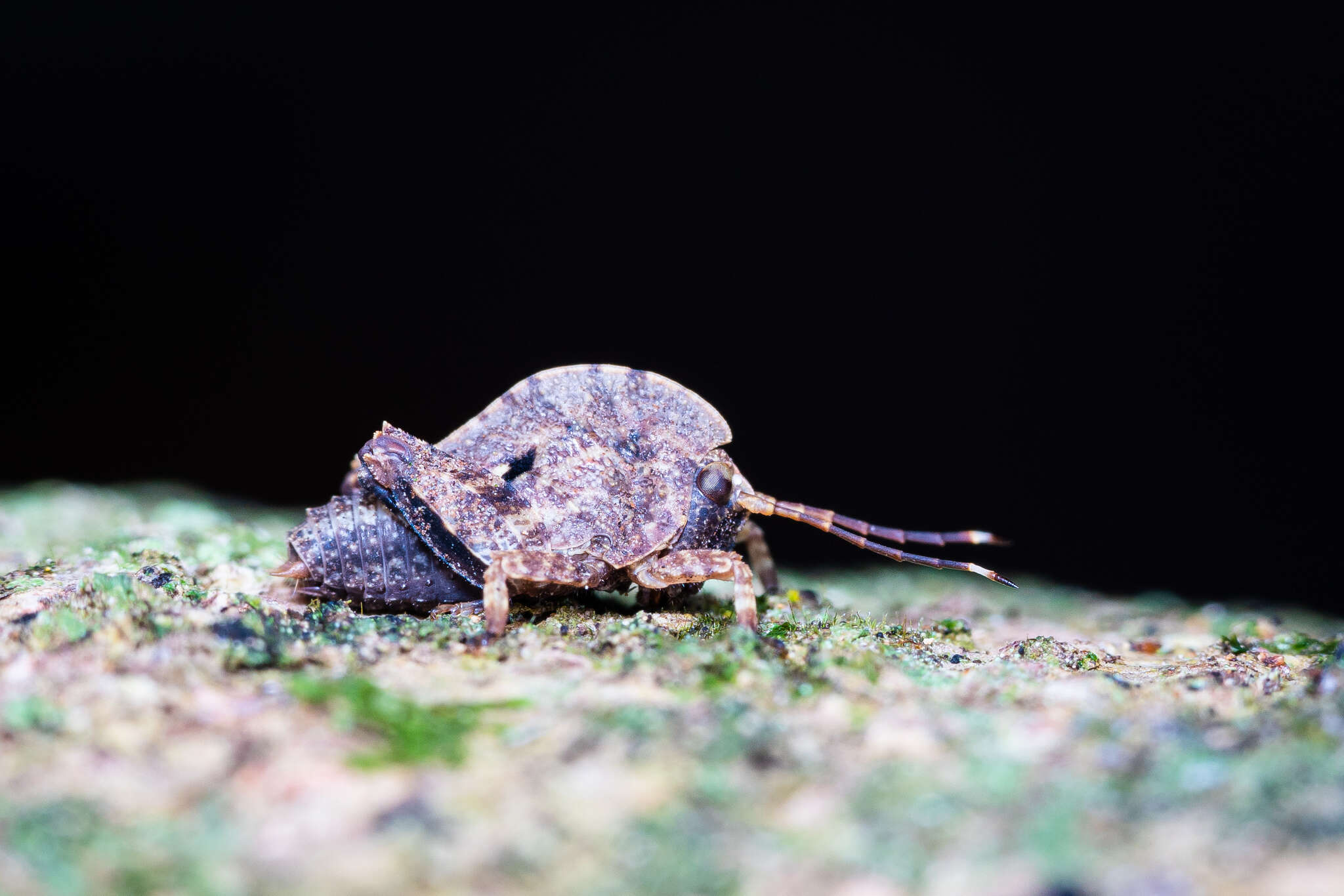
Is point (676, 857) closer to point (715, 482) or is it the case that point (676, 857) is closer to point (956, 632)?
point (715, 482)

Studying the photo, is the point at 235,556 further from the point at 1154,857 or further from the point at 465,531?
the point at 1154,857

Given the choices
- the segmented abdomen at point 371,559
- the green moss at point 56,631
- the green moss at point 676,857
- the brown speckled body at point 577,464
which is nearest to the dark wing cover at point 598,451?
the brown speckled body at point 577,464

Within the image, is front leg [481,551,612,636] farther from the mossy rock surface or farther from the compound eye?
the compound eye

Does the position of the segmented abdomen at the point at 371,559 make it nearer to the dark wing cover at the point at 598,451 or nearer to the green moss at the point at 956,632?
the dark wing cover at the point at 598,451

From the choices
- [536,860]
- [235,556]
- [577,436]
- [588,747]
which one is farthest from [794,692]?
[235,556]

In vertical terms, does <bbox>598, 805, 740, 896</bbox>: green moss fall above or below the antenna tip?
below

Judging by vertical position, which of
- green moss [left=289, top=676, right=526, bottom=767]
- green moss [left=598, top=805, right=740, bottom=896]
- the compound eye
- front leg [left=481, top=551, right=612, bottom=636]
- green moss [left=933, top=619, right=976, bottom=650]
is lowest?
green moss [left=933, top=619, right=976, bottom=650]

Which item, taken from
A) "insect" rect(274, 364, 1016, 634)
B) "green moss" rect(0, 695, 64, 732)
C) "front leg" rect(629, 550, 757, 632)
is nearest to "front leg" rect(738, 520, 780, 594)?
"insect" rect(274, 364, 1016, 634)


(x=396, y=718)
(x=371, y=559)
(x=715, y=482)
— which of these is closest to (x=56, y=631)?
(x=371, y=559)
